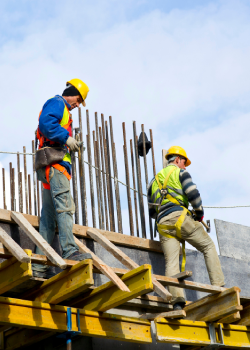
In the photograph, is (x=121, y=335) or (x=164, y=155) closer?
(x=121, y=335)

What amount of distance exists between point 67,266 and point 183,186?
8.78 feet

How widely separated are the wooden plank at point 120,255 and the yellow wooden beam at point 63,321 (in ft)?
1.71

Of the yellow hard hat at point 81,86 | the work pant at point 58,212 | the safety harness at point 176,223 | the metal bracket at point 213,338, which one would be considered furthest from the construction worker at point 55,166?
the metal bracket at point 213,338

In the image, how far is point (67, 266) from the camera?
552 centimetres

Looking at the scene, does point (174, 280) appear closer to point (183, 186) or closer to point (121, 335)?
point (121, 335)

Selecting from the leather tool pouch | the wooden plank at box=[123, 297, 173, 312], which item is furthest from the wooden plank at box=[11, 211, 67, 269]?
the wooden plank at box=[123, 297, 173, 312]

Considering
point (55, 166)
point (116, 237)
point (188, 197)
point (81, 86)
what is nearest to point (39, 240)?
point (55, 166)

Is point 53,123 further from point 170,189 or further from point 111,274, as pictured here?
point 170,189

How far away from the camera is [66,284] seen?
5605 mm

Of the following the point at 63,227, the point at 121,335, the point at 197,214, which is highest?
the point at 197,214

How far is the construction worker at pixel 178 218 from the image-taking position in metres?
7.53

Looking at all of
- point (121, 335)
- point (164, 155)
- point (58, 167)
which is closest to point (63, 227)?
point (58, 167)

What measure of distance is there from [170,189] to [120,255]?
5.30 ft

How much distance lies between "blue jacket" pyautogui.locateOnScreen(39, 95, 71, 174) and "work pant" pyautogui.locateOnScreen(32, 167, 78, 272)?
0.89 feet
